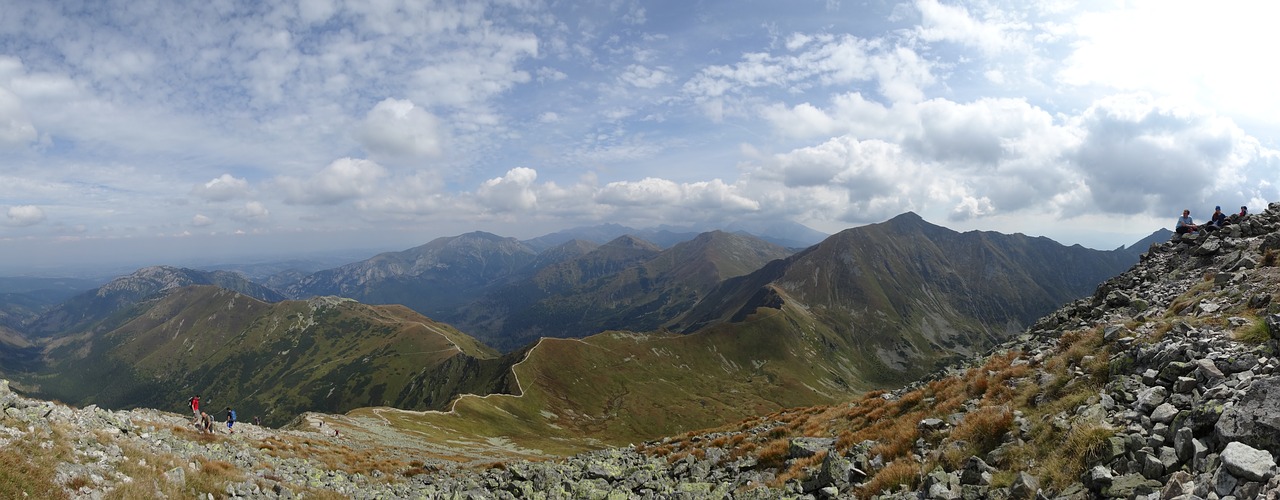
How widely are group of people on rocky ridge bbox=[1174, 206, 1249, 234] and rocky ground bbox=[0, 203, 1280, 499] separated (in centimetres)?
246

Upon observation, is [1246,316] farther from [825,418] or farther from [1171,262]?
[1171,262]

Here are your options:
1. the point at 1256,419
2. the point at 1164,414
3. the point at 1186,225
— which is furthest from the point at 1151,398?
the point at 1186,225

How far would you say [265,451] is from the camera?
30.3m

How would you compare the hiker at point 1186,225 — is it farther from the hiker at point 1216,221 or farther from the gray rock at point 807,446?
the gray rock at point 807,446

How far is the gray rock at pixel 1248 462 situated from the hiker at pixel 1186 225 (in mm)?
38769

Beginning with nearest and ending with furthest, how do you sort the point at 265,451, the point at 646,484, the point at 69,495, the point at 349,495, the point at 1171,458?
the point at 1171,458 → the point at 69,495 → the point at 646,484 → the point at 349,495 → the point at 265,451

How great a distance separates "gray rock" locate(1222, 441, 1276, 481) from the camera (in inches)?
308

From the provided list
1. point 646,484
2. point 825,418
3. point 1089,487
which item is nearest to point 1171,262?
point 825,418

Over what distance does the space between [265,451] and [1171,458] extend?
40731 mm

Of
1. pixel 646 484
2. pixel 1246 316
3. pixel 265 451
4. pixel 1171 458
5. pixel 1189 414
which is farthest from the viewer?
pixel 265 451

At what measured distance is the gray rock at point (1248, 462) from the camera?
308 inches

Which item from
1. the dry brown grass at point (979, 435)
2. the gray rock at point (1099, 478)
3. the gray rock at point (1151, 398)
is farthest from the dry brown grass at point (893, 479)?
the gray rock at point (1151, 398)

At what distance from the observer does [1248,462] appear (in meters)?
8.04

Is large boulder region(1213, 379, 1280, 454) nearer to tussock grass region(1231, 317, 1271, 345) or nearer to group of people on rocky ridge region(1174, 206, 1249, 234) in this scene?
tussock grass region(1231, 317, 1271, 345)
